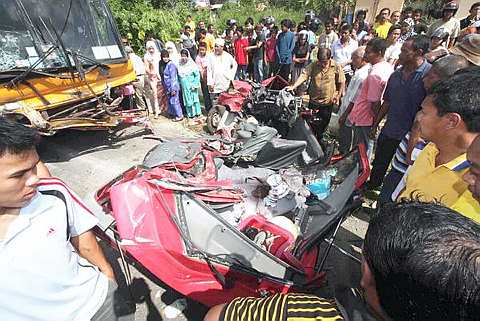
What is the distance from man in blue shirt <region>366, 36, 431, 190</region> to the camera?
8.91ft

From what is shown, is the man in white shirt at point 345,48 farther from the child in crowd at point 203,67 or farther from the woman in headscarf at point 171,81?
the woman in headscarf at point 171,81

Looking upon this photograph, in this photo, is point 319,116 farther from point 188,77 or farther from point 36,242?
point 36,242

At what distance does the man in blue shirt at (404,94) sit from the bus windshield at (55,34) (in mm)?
3888

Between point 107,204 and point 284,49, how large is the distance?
6415 mm

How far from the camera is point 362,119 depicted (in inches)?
136

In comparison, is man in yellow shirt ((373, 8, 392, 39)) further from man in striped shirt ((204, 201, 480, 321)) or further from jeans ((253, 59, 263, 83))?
man in striped shirt ((204, 201, 480, 321))

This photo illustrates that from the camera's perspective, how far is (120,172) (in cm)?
405

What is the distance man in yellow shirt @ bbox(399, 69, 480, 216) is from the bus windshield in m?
4.09

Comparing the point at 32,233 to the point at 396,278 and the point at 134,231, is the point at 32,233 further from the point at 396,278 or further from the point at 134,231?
the point at 396,278

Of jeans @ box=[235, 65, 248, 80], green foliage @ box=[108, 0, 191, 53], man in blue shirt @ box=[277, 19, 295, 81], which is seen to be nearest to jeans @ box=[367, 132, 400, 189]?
man in blue shirt @ box=[277, 19, 295, 81]

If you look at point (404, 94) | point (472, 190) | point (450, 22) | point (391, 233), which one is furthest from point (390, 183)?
point (450, 22)

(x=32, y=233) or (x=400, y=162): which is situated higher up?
(x=32, y=233)

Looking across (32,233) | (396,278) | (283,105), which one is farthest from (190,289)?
(283,105)

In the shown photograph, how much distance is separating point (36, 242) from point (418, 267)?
119cm
